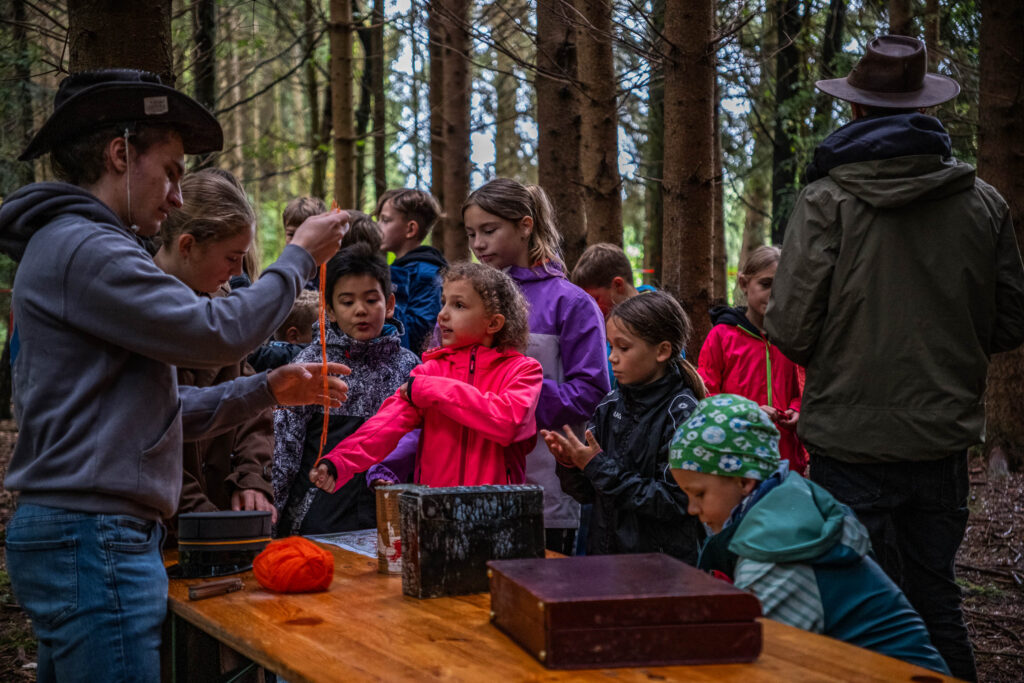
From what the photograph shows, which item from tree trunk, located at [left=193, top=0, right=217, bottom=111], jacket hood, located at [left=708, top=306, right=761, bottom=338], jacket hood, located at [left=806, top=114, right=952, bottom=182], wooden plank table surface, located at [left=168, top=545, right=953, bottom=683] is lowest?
wooden plank table surface, located at [left=168, top=545, right=953, bottom=683]

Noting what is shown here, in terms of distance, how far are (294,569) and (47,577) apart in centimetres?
59

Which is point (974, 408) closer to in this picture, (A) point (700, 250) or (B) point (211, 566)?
(A) point (700, 250)

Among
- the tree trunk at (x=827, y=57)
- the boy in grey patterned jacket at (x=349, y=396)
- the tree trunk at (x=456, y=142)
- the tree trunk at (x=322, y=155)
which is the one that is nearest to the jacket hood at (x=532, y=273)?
the boy in grey patterned jacket at (x=349, y=396)

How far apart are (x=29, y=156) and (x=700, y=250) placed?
3.47 m

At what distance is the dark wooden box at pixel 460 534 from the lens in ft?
7.77

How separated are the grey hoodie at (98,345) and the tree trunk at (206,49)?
6.53m

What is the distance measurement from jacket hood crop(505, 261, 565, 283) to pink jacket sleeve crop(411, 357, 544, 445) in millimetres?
722

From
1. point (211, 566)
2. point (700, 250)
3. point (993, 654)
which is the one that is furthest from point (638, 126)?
point (211, 566)

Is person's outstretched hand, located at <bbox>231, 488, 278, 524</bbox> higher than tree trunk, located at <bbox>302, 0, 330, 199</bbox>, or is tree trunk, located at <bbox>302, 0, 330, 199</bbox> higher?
tree trunk, located at <bbox>302, 0, 330, 199</bbox>

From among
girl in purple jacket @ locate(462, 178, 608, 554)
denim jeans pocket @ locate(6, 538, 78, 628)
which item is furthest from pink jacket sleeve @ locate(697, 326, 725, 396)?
denim jeans pocket @ locate(6, 538, 78, 628)

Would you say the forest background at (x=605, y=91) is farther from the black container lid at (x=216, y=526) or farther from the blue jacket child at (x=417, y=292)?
the black container lid at (x=216, y=526)

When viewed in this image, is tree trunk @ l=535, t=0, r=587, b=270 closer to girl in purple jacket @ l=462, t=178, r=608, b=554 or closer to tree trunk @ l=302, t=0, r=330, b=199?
girl in purple jacket @ l=462, t=178, r=608, b=554

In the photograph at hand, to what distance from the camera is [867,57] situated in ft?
11.2

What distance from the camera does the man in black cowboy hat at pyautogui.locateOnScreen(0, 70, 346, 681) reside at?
208 centimetres
